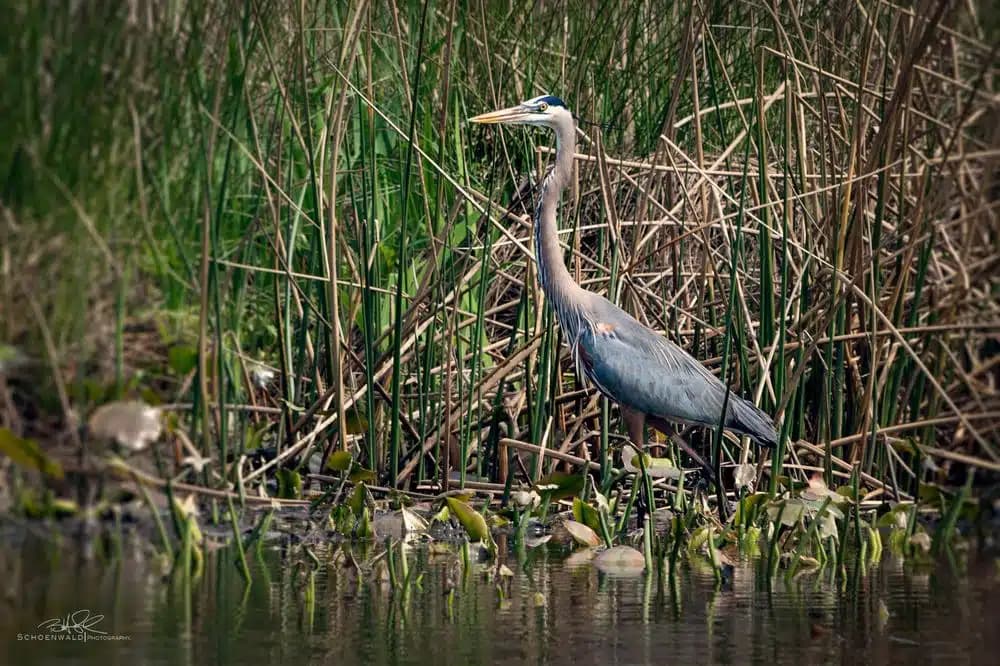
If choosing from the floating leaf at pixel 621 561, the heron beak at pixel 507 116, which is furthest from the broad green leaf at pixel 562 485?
the heron beak at pixel 507 116

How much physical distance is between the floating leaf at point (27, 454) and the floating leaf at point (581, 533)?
1360 mm

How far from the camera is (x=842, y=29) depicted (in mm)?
4898

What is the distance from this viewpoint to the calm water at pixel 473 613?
8.80 feet

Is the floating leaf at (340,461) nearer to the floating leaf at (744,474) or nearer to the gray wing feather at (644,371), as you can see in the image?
the gray wing feather at (644,371)

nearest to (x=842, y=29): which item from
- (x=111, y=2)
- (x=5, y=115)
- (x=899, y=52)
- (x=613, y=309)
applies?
(x=899, y=52)

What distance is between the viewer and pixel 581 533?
3777mm

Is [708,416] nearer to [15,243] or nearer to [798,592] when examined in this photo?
[798,592]

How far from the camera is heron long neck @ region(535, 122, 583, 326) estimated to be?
4551mm

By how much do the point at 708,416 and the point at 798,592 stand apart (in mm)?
1239

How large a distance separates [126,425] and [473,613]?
95 centimetres

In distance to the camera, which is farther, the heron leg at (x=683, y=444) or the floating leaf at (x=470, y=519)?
the heron leg at (x=683, y=444)

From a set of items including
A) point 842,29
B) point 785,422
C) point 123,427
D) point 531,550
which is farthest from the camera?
point 842,29
